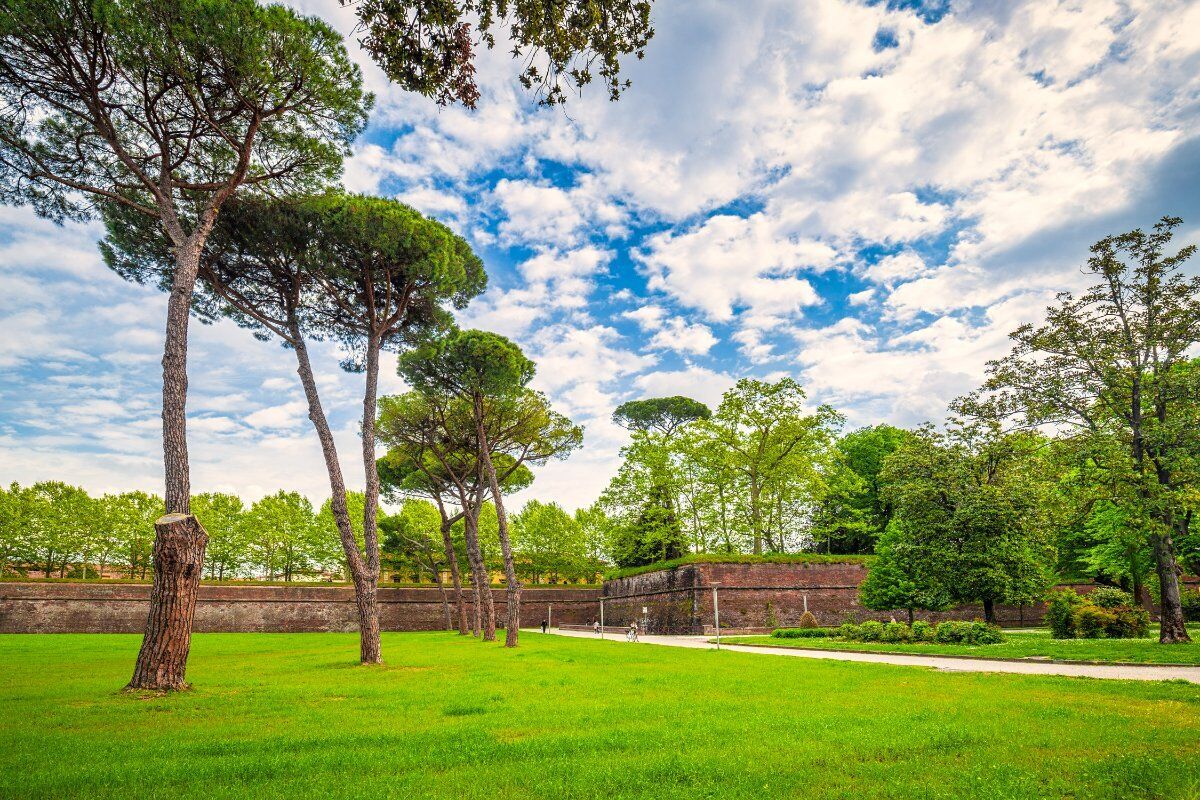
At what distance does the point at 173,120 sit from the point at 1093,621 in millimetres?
26752

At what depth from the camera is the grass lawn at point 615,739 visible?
4113 mm

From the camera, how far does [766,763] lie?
4684mm

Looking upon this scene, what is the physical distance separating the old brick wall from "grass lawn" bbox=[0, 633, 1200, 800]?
111ft

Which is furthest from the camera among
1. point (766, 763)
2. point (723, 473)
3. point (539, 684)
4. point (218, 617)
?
point (218, 617)

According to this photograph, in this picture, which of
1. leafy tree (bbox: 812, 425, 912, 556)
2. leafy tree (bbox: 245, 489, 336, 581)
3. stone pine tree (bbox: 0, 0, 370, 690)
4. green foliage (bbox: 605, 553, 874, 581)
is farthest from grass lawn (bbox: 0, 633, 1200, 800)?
leafy tree (bbox: 245, 489, 336, 581)

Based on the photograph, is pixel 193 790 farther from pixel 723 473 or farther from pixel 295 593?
pixel 295 593

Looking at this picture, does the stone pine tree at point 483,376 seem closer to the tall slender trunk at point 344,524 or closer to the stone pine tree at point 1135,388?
the tall slender trunk at point 344,524

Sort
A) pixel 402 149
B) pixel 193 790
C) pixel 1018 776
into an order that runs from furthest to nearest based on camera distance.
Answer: pixel 402 149
pixel 1018 776
pixel 193 790

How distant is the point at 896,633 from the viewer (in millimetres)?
20156

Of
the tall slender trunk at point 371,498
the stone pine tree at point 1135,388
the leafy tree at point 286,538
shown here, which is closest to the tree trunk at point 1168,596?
the stone pine tree at point 1135,388

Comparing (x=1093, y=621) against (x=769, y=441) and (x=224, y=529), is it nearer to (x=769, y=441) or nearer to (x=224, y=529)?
(x=769, y=441)

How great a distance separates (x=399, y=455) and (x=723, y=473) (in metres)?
17.2

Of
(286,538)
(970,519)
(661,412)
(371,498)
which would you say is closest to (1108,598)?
(970,519)

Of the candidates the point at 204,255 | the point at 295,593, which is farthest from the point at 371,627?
the point at 295,593
